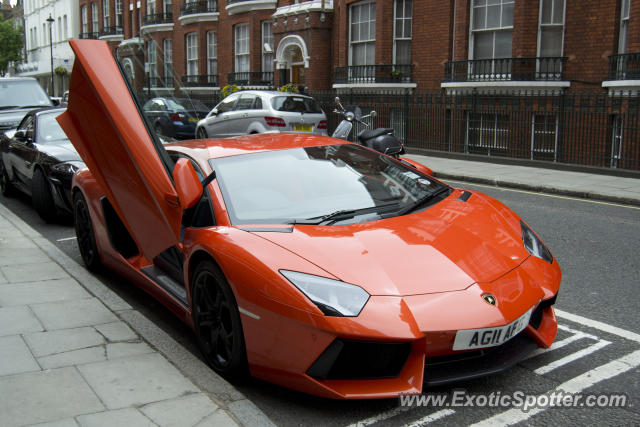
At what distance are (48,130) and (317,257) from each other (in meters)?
7.34

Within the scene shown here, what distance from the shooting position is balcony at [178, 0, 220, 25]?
33.1m

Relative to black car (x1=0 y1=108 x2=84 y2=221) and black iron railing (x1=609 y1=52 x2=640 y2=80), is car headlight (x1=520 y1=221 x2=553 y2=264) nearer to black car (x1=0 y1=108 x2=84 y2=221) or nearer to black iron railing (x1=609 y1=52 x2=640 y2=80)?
black car (x1=0 y1=108 x2=84 y2=221)

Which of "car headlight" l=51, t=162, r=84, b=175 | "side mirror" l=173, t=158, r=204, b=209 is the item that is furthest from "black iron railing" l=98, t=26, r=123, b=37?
"side mirror" l=173, t=158, r=204, b=209

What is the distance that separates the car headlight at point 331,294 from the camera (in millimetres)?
3129

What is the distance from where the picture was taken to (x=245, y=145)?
484cm

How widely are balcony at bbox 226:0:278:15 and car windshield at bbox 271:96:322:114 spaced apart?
41.6ft

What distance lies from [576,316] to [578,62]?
42.1 ft

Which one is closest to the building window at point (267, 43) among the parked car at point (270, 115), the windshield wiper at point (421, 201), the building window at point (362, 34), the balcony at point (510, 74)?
the building window at point (362, 34)

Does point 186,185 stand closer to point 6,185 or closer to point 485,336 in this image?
point 485,336

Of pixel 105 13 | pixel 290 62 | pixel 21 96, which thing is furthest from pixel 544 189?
pixel 105 13

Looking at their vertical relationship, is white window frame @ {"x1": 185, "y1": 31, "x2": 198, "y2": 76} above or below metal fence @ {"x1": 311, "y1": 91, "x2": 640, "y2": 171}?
above

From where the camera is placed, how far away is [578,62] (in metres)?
15.9

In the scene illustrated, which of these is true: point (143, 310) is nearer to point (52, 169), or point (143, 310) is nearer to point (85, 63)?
point (85, 63)

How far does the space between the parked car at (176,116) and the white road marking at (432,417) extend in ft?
61.6
